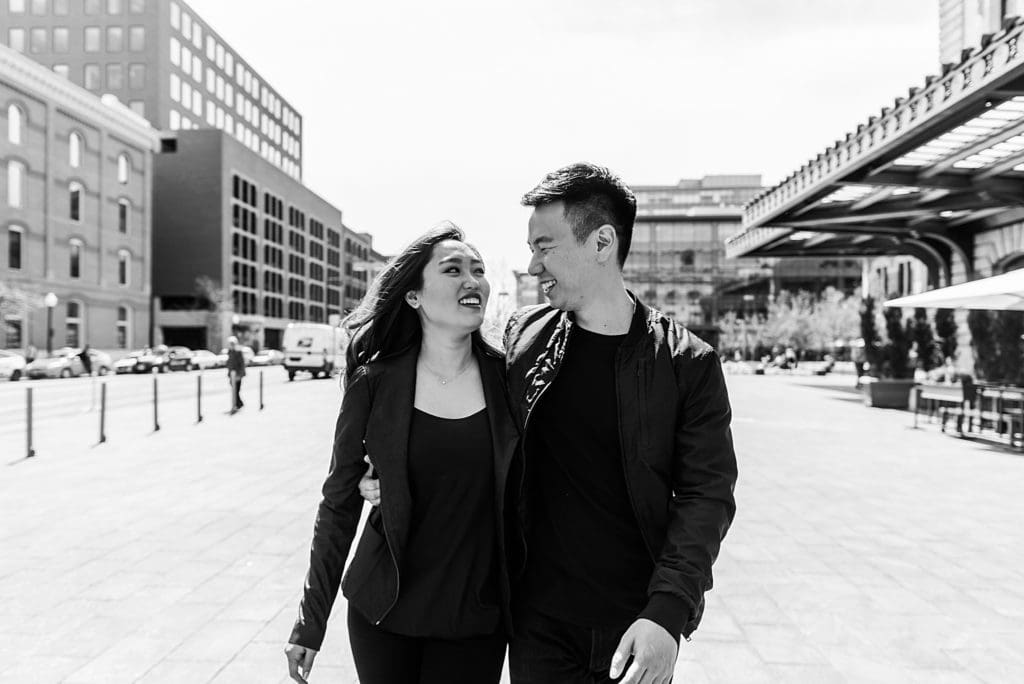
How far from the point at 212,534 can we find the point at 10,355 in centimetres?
3533

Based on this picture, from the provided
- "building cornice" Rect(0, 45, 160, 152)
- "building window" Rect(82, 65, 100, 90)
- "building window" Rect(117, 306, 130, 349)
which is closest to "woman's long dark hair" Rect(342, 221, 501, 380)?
"building cornice" Rect(0, 45, 160, 152)

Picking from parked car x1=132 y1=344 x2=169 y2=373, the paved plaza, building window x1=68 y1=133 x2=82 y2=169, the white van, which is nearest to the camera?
the paved plaza

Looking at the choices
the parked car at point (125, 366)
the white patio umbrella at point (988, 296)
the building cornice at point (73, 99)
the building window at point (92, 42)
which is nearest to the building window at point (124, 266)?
the building cornice at point (73, 99)

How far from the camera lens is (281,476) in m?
9.56

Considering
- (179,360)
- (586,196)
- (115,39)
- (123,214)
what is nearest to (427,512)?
(586,196)

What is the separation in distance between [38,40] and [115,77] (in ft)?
21.6

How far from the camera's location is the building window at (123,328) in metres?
55.7

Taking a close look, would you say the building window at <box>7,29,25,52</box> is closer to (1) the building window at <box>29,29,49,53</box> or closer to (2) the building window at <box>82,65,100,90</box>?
(1) the building window at <box>29,29,49,53</box>

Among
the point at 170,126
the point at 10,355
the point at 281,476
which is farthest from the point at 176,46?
the point at 281,476

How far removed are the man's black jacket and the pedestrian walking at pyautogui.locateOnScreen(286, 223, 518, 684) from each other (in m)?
0.18

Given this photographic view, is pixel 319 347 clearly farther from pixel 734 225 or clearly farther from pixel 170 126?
pixel 734 225

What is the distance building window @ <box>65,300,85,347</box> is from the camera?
49.0 metres

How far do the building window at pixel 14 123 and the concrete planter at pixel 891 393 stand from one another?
145 ft

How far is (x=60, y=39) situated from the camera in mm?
66438
